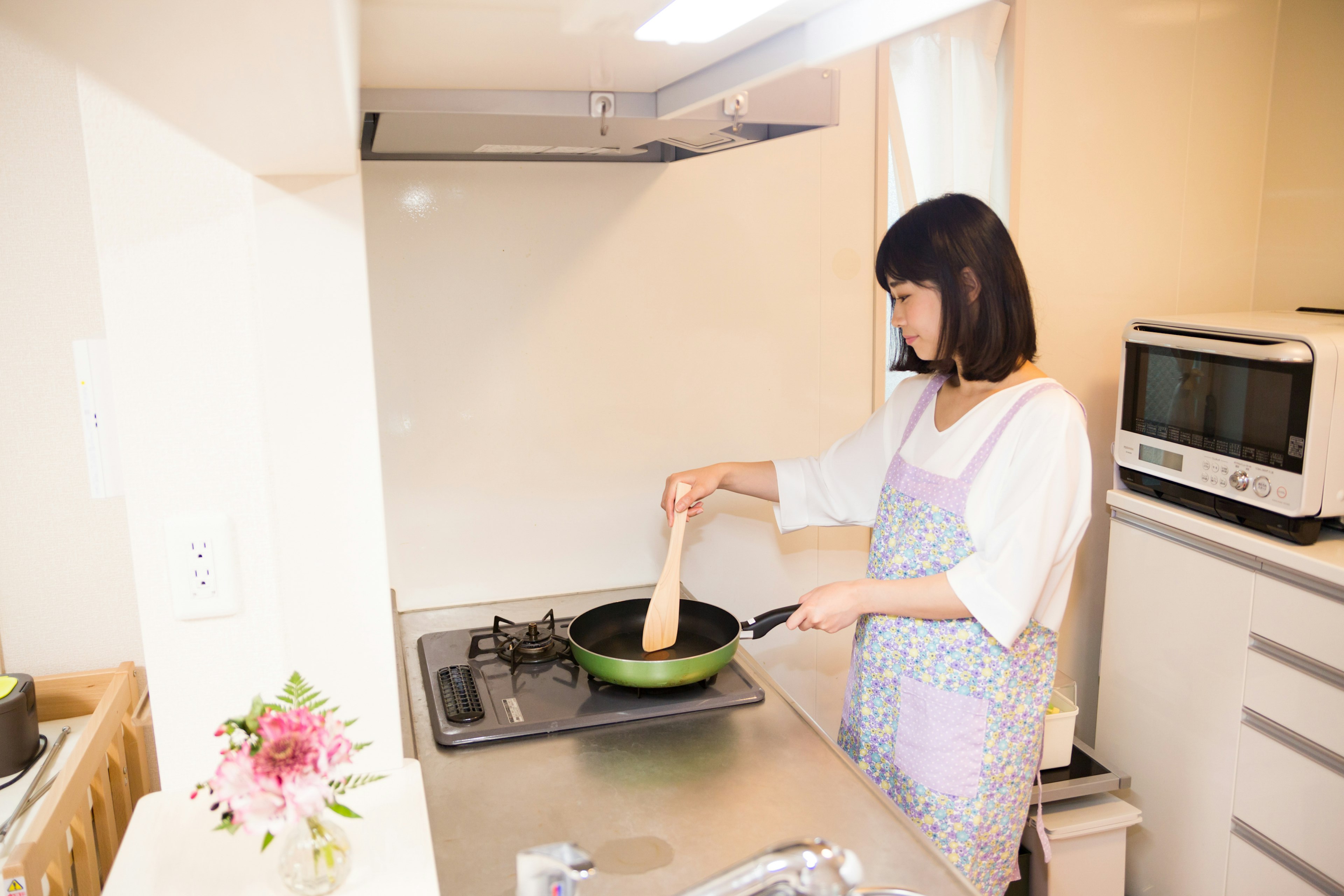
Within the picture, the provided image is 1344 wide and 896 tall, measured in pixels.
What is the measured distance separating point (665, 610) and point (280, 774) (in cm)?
87

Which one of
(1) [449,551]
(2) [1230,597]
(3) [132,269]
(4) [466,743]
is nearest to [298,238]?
(3) [132,269]

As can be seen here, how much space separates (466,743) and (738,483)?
746 mm

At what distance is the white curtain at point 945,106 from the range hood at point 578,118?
25.7 inches

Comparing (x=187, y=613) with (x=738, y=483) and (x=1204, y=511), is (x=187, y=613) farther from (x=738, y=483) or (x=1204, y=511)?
(x=1204, y=511)

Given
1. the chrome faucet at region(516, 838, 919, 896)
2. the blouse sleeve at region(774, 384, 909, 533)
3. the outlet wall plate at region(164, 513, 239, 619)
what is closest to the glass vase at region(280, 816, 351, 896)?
the outlet wall plate at region(164, 513, 239, 619)

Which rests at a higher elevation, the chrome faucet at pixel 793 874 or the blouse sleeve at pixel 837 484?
the blouse sleeve at pixel 837 484

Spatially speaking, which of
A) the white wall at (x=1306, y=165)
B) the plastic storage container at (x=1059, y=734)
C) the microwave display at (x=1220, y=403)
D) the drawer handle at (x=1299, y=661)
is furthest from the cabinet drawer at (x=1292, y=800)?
the white wall at (x=1306, y=165)

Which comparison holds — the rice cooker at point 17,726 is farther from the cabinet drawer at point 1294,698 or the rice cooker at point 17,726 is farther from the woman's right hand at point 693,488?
the cabinet drawer at point 1294,698

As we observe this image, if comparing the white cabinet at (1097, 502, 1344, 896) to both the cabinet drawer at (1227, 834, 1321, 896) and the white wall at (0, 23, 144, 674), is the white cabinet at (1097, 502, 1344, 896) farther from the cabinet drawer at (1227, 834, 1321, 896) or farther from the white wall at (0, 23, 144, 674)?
the white wall at (0, 23, 144, 674)

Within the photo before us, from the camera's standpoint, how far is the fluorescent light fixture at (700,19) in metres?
0.65

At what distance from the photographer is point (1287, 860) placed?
6.04ft

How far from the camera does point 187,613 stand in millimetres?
1037

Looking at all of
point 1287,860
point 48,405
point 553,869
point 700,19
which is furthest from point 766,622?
point 48,405

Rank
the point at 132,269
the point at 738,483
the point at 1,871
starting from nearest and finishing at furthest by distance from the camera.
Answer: the point at 132,269 < the point at 1,871 < the point at 738,483
